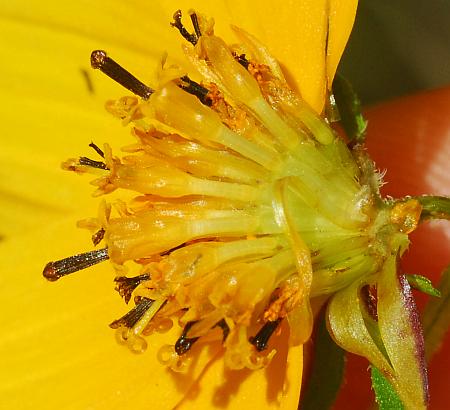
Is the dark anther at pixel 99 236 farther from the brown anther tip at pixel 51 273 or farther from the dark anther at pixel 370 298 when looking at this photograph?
the dark anther at pixel 370 298

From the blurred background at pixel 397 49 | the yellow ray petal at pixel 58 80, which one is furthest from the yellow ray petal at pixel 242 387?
the blurred background at pixel 397 49

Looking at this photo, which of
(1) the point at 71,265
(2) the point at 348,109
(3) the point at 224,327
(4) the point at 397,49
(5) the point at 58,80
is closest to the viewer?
(3) the point at 224,327

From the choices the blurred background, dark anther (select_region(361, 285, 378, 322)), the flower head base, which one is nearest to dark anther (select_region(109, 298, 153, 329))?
the flower head base

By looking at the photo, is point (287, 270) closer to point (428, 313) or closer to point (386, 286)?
point (386, 286)

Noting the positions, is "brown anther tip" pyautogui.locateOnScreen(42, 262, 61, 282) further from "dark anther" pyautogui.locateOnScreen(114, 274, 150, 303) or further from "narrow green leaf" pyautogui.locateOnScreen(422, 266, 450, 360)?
"narrow green leaf" pyautogui.locateOnScreen(422, 266, 450, 360)

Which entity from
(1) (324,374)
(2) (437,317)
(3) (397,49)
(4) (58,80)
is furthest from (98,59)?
(3) (397,49)

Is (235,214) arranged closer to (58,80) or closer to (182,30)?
(182,30)
